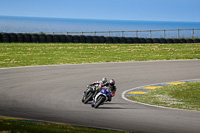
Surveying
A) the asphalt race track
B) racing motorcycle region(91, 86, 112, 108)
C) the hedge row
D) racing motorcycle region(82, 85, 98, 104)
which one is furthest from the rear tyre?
the hedge row

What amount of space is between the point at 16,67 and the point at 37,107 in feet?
32.1

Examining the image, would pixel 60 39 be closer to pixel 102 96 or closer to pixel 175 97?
pixel 175 97

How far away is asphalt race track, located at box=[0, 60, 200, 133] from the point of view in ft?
31.1

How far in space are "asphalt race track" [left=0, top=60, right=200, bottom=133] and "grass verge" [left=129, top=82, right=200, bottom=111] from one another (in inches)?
30.2

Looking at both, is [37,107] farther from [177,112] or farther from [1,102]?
[177,112]

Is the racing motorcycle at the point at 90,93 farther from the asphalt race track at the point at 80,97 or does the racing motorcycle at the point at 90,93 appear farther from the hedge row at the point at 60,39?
the hedge row at the point at 60,39

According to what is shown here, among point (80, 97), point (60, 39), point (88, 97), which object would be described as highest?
point (88, 97)

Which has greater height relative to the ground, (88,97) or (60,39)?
(88,97)

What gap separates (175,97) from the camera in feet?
44.0

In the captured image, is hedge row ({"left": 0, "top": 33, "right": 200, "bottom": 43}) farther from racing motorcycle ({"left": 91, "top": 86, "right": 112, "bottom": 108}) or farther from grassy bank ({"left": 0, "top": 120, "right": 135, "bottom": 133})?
grassy bank ({"left": 0, "top": 120, "right": 135, "bottom": 133})

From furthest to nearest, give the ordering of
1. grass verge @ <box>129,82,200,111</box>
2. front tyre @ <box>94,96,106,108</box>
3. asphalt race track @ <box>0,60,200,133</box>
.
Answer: grass verge @ <box>129,82,200,111</box> → front tyre @ <box>94,96,106,108</box> → asphalt race track @ <box>0,60,200,133</box>

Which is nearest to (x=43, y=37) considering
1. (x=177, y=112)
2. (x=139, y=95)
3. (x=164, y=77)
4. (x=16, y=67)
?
(x=16, y=67)

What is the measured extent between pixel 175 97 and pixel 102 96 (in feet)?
11.3

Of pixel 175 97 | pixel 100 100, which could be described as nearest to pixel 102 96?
pixel 100 100
